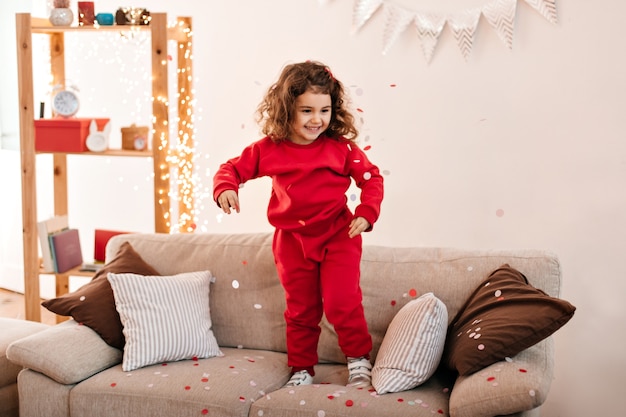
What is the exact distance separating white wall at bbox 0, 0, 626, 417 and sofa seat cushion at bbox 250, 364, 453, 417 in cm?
97

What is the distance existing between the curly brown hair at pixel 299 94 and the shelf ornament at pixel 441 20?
80cm

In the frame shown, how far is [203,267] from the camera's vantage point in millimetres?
2988

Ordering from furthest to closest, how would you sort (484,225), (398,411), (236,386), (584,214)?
(484,225), (584,214), (236,386), (398,411)

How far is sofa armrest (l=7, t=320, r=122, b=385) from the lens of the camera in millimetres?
2557

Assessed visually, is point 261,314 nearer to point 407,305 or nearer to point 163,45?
point 407,305

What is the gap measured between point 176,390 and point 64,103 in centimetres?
180

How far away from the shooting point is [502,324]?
2.34m

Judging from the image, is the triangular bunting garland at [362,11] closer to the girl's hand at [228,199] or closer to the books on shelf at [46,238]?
the girl's hand at [228,199]

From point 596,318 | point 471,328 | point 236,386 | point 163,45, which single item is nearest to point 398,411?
point 471,328

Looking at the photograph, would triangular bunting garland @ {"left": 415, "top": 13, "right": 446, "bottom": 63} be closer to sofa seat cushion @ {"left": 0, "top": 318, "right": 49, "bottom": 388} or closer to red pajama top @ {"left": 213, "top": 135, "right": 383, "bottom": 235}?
red pajama top @ {"left": 213, "top": 135, "right": 383, "bottom": 235}

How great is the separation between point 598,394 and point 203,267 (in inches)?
64.2

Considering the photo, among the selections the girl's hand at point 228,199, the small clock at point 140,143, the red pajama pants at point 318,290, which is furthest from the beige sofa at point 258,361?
the small clock at point 140,143

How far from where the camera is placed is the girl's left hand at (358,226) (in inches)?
99.0

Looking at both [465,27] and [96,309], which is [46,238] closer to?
[96,309]
